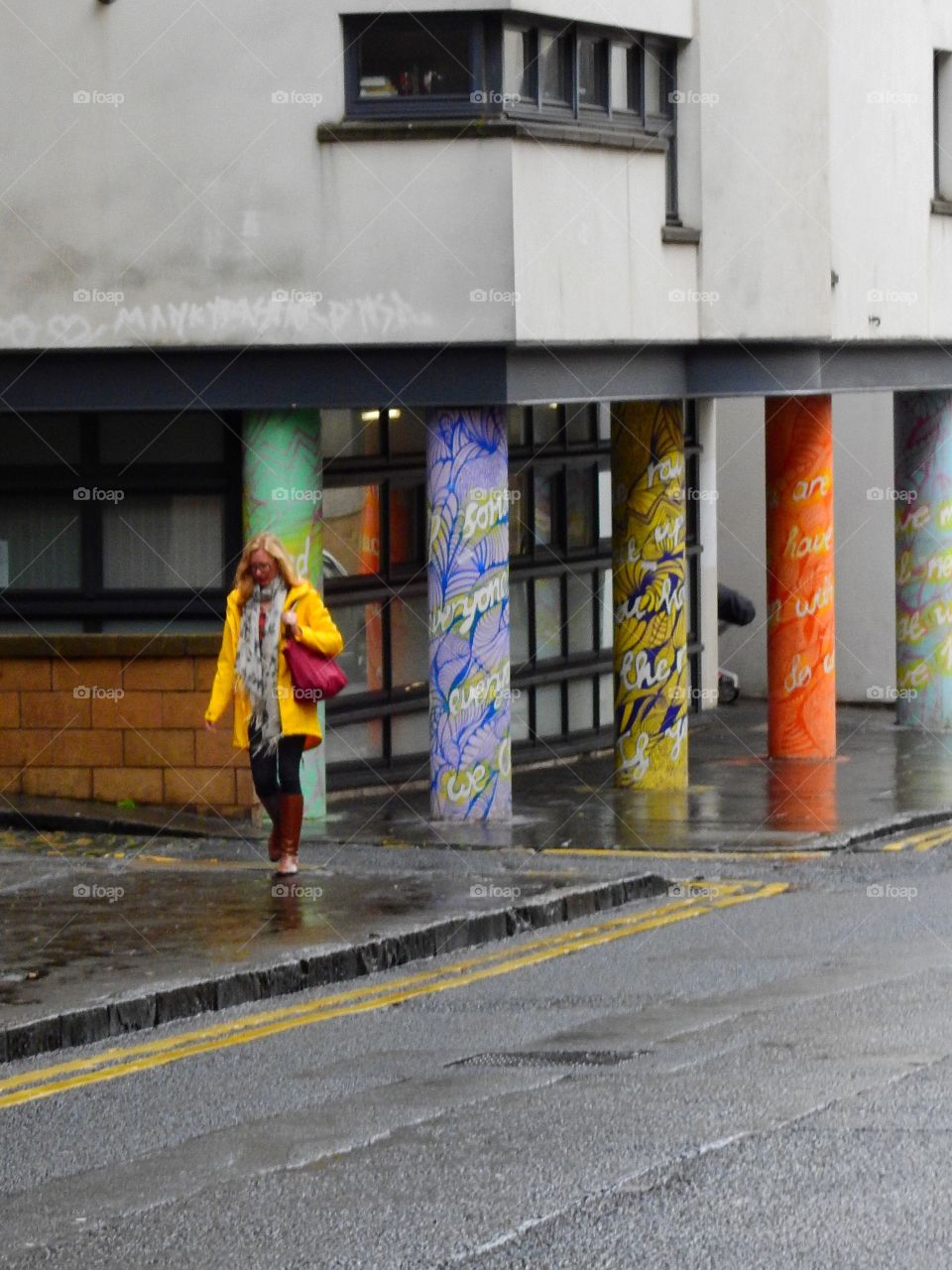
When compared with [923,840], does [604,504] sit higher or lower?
higher

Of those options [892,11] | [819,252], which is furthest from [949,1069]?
[892,11]

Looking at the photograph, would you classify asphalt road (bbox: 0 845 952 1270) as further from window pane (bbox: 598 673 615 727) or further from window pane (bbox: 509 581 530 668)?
window pane (bbox: 598 673 615 727)

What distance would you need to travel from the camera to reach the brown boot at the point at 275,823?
43.0ft

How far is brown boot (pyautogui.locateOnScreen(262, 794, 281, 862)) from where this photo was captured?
13094mm

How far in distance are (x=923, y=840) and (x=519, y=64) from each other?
5755 mm

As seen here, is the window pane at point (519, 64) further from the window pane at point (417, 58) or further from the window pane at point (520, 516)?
the window pane at point (520, 516)

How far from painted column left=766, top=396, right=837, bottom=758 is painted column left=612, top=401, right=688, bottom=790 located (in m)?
1.97

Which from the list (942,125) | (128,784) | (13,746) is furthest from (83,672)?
(942,125)

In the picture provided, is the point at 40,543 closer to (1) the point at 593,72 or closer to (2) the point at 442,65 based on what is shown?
(2) the point at 442,65

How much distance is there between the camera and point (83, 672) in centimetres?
1628

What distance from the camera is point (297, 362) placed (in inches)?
633

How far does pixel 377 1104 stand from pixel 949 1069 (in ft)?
6.14

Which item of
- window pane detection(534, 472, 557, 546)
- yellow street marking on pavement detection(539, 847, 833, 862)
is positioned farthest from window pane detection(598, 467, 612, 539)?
→ yellow street marking on pavement detection(539, 847, 833, 862)

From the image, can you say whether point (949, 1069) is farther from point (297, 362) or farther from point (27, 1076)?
point (297, 362)
